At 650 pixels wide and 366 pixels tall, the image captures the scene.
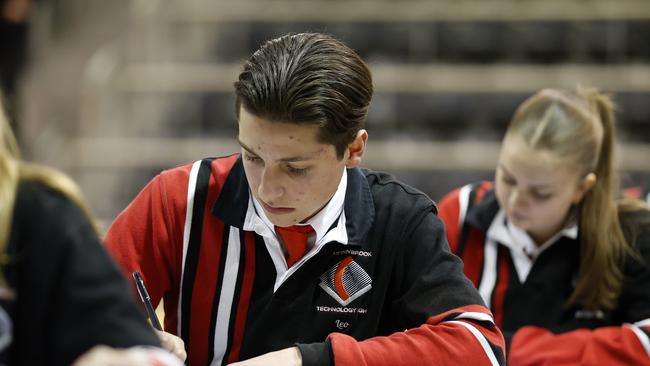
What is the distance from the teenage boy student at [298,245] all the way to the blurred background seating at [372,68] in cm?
257

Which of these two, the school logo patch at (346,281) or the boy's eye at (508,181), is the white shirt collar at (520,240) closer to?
the boy's eye at (508,181)

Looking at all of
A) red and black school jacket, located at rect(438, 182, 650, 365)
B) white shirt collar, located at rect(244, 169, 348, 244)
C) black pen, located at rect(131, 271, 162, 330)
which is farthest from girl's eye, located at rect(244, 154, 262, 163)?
red and black school jacket, located at rect(438, 182, 650, 365)

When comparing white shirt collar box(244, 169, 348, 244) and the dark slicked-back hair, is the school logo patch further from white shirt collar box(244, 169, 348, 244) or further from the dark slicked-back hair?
the dark slicked-back hair

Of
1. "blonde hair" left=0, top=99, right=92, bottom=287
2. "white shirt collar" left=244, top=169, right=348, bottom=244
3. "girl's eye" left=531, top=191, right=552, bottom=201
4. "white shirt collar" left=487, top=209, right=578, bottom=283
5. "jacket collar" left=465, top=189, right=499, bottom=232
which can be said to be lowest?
"white shirt collar" left=487, top=209, right=578, bottom=283

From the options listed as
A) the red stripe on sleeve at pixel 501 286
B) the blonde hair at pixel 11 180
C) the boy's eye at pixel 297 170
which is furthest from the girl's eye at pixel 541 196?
the blonde hair at pixel 11 180

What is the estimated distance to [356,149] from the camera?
Answer: 56.5 inches

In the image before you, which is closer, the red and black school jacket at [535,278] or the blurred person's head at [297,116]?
the blurred person's head at [297,116]

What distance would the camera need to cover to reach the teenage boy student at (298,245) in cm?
134

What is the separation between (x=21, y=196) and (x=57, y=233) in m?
0.05

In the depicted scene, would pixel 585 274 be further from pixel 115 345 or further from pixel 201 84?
pixel 201 84

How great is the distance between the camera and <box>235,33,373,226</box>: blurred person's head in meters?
1.31

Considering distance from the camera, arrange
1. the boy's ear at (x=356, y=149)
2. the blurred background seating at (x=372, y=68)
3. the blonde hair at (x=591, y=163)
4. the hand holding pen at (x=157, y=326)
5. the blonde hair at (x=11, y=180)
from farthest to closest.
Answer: the blurred background seating at (x=372, y=68)
the blonde hair at (x=591, y=163)
the boy's ear at (x=356, y=149)
the hand holding pen at (x=157, y=326)
the blonde hair at (x=11, y=180)

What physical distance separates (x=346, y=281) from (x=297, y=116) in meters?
0.26

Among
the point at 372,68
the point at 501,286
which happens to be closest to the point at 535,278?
the point at 501,286
